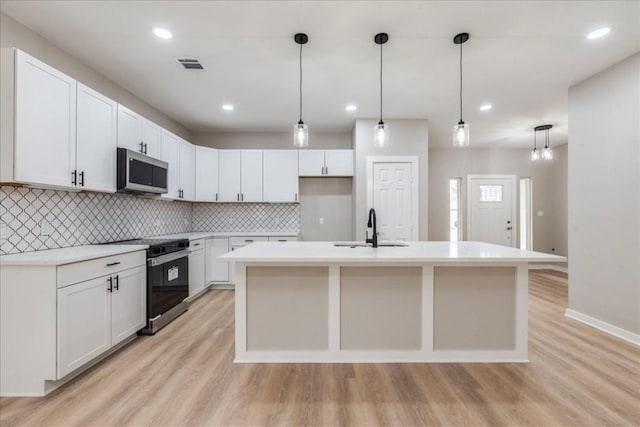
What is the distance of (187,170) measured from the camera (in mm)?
4680

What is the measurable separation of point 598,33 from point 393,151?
8.34 feet

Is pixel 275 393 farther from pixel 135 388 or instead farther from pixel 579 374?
pixel 579 374

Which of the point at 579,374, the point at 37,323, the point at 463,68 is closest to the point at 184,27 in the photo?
the point at 37,323

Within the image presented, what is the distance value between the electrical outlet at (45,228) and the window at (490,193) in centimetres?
733

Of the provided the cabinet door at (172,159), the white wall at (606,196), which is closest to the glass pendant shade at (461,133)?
the white wall at (606,196)

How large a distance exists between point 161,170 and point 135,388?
248 cm

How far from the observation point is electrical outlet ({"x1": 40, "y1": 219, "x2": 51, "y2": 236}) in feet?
8.25

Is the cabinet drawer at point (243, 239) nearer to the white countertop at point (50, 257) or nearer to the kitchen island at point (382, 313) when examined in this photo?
the white countertop at point (50, 257)

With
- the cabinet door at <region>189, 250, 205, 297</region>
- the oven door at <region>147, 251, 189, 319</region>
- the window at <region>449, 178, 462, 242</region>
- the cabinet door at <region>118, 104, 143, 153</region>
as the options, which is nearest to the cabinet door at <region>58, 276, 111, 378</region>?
the oven door at <region>147, 251, 189, 319</region>

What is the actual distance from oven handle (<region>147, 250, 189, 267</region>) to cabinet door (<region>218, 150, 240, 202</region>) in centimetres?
155

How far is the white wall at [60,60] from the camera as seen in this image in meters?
2.33

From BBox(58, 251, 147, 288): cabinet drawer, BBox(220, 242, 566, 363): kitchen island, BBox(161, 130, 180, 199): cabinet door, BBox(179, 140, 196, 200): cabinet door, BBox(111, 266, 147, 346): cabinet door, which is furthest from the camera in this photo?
BBox(179, 140, 196, 200): cabinet door

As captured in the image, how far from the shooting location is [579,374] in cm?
228

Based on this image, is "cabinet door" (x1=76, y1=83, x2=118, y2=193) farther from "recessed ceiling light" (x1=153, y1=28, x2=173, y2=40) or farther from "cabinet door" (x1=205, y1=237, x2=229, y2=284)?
"cabinet door" (x1=205, y1=237, x2=229, y2=284)
